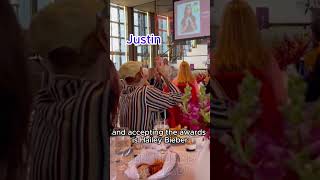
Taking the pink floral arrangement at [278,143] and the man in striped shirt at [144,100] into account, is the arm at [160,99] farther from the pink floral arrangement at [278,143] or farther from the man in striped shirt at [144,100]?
the pink floral arrangement at [278,143]

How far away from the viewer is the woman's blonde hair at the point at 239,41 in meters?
0.83

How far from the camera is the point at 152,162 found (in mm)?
1486

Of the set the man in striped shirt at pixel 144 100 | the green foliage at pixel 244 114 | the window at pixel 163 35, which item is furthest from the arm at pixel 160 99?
the green foliage at pixel 244 114

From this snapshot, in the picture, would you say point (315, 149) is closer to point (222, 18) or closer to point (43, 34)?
point (222, 18)

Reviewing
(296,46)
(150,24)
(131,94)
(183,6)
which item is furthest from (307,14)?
(150,24)

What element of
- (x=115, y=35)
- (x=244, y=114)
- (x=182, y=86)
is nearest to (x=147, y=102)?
(x=182, y=86)

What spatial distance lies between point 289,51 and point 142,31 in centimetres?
152

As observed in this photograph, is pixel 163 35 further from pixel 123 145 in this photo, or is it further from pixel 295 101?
pixel 295 101

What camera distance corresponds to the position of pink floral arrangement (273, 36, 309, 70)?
80cm

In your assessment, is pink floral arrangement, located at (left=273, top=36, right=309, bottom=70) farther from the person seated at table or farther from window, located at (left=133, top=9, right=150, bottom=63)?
window, located at (left=133, top=9, right=150, bottom=63)

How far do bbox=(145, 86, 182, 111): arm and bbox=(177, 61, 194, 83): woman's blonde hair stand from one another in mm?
104

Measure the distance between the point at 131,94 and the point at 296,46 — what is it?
3.71 feet

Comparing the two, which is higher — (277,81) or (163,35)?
(163,35)

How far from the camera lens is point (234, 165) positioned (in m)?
0.85
